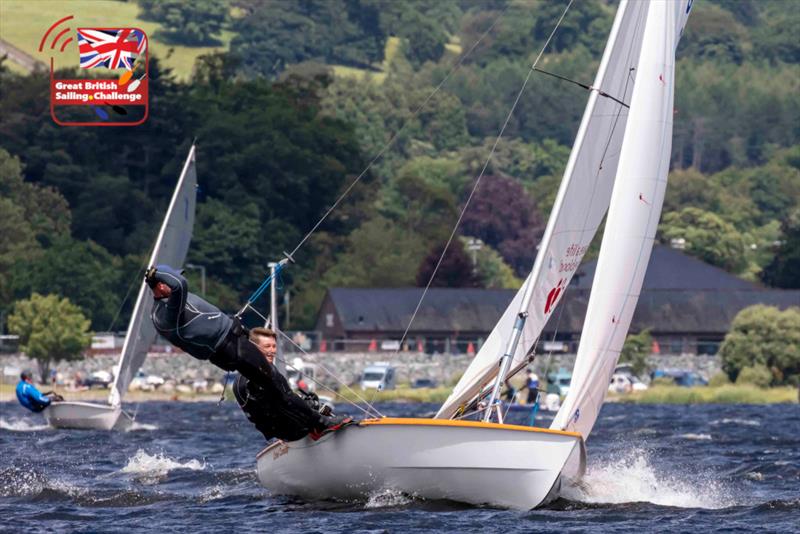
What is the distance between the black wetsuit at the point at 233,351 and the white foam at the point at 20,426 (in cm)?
2121

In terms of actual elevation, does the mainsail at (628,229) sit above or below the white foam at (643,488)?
above

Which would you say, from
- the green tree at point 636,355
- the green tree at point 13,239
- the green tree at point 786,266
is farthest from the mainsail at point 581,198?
the green tree at point 786,266

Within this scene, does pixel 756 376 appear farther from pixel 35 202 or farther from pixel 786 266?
pixel 35 202

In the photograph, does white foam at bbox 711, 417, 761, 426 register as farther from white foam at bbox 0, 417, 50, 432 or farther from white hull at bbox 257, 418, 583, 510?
white hull at bbox 257, 418, 583, 510

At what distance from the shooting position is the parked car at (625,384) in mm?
76250

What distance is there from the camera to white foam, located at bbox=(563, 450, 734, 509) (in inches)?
869

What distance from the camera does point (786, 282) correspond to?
4658 inches

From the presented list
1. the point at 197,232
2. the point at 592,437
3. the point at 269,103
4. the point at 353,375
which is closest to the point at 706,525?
the point at 592,437

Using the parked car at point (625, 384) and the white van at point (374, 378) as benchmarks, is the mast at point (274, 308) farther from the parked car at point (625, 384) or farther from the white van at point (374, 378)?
the white van at point (374, 378)

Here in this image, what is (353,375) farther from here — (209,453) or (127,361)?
(209,453)

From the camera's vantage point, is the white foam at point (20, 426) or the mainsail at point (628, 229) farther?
the white foam at point (20, 426)

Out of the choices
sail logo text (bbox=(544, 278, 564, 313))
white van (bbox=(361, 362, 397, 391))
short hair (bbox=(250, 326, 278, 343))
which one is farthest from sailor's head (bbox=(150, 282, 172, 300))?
white van (bbox=(361, 362, 397, 391))

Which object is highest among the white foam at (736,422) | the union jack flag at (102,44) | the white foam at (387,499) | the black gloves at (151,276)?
the union jack flag at (102,44)

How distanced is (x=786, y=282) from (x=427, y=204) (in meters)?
32.7
